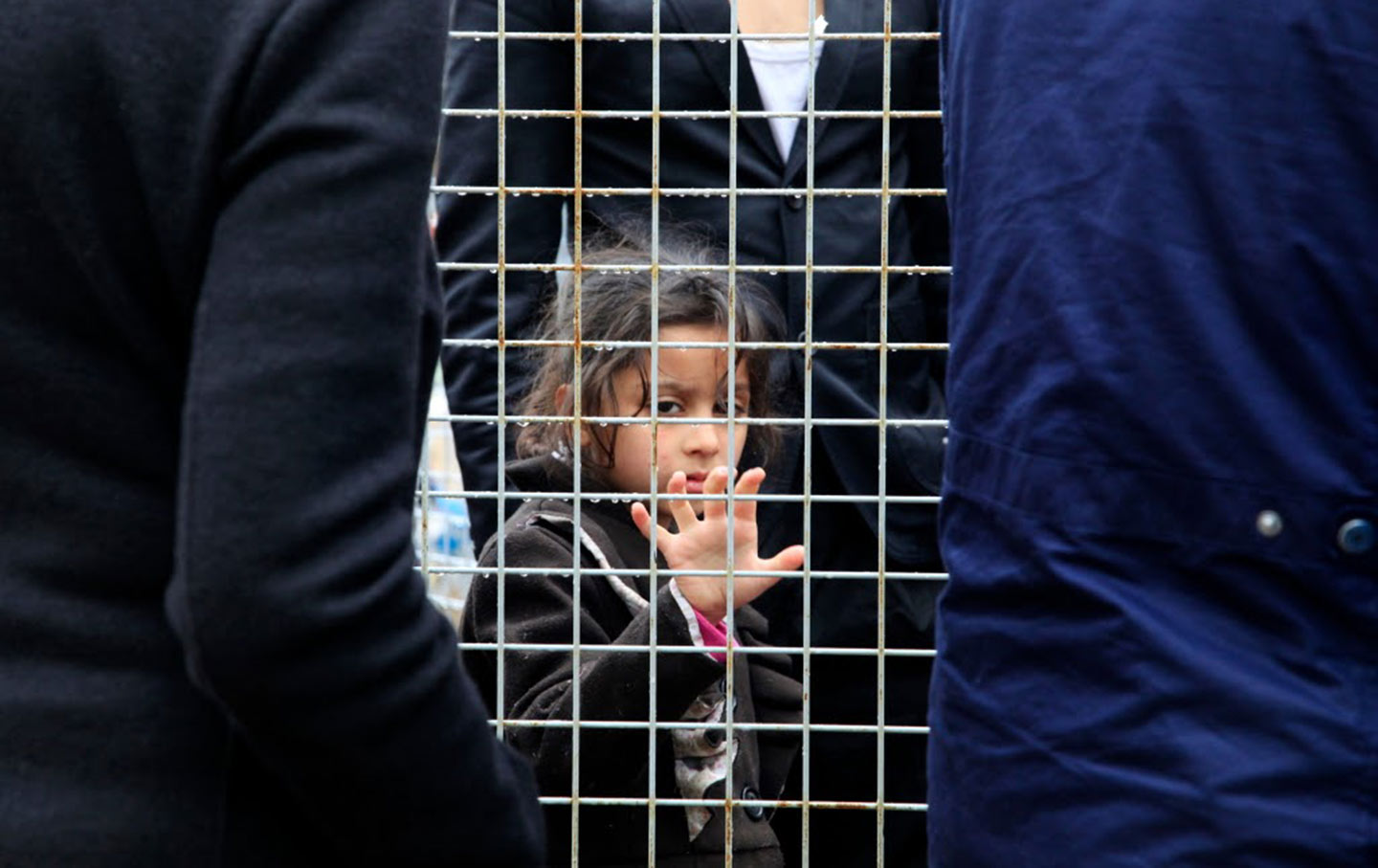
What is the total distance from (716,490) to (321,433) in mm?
1071

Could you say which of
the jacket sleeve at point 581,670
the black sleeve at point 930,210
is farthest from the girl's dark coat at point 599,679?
the black sleeve at point 930,210

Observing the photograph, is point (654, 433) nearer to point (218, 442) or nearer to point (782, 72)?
point (782, 72)

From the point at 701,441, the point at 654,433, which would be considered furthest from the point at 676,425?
the point at 654,433

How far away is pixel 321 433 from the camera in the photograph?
3.44ft

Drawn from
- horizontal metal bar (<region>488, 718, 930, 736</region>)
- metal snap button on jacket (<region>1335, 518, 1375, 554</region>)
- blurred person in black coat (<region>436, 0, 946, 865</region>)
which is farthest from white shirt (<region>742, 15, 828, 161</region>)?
metal snap button on jacket (<region>1335, 518, 1375, 554</region>)

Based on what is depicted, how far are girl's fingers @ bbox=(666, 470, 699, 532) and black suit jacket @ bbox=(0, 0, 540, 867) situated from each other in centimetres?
97

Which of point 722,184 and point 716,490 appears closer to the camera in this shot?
point 716,490

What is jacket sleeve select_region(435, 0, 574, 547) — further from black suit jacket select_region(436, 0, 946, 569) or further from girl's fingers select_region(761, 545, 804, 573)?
girl's fingers select_region(761, 545, 804, 573)

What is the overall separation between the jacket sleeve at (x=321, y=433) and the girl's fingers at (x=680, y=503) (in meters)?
0.99

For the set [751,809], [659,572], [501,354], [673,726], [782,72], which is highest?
[782,72]

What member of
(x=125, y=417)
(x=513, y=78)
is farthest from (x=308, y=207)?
(x=513, y=78)

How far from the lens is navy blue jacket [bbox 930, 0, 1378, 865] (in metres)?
1.24

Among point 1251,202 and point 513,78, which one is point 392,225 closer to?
point 1251,202

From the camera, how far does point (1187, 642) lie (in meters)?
1.27
